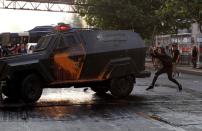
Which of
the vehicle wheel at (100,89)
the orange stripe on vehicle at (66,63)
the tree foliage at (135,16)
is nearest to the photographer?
the orange stripe on vehicle at (66,63)

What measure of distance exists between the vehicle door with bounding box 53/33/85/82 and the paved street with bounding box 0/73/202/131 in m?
0.73

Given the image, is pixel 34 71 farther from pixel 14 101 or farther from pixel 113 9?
pixel 113 9

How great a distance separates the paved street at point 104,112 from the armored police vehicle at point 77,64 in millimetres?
453

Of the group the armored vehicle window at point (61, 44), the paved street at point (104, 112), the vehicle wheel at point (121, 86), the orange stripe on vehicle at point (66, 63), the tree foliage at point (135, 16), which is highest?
the tree foliage at point (135, 16)

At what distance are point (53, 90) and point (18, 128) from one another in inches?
323

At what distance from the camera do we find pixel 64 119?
39.2 feet

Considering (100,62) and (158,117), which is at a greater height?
(100,62)

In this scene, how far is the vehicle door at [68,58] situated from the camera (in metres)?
15.3

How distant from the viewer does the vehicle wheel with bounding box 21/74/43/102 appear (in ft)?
48.4

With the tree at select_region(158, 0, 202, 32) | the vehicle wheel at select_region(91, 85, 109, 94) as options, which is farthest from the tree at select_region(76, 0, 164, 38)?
the vehicle wheel at select_region(91, 85, 109, 94)

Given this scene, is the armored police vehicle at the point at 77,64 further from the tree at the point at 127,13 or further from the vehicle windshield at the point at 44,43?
the tree at the point at 127,13

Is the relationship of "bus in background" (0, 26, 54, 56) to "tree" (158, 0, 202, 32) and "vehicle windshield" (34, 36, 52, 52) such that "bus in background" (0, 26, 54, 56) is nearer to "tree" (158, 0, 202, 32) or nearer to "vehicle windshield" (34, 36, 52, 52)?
"tree" (158, 0, 202, 32)

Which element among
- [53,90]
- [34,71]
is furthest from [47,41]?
[53,90]

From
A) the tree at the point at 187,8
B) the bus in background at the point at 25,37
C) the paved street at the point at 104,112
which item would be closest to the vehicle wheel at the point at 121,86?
the paved street at the point at 104,112
